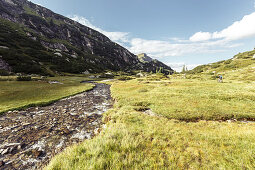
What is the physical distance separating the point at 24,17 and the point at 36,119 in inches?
10341

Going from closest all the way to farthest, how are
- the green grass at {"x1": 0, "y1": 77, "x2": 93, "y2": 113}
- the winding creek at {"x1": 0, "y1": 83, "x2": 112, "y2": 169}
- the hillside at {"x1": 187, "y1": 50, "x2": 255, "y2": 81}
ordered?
1. the winding creek at {"x1": 0, "y1": 83, "x2": 112, "y2": 169}
2. the green grass at {"x1": 0, "y1": 77, "x2": 93, "y2": 113}
3. the hillside at {"x1": 187, "y1": 50, "x2": 255, "y2": 81}

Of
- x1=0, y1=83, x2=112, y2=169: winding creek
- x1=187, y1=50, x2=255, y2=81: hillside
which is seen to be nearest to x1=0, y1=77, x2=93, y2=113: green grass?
x1=0, y1=83, x2=112, y2=169: winding creek

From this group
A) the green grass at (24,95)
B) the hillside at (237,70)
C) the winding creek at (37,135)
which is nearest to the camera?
the winding creek at (37,135)

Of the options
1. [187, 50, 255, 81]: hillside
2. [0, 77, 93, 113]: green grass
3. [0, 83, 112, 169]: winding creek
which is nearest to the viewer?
[0, 83, 112, 169]: winding creek

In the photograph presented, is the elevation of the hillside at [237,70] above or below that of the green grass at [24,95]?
above

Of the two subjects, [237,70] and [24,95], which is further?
[237,70]

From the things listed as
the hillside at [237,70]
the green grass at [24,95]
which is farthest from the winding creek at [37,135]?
the hillside at [237,70]

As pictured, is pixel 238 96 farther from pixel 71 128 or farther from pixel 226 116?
pixel 71 128

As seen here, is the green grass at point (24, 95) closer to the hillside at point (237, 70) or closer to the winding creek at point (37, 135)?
the winding creek at point (37, 135)

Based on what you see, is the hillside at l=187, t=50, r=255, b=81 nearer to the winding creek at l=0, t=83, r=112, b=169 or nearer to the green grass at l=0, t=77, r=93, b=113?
the winding creek at l=0, t=83, r=112, b=169

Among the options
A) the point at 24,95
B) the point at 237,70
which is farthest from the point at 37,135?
the point at 237,70

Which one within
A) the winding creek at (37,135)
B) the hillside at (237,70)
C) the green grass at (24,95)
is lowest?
the winding creek at (37,135)

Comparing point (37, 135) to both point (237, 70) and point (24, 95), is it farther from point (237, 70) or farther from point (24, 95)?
point (237, 70)

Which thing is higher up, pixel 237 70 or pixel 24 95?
pixel 237 70
